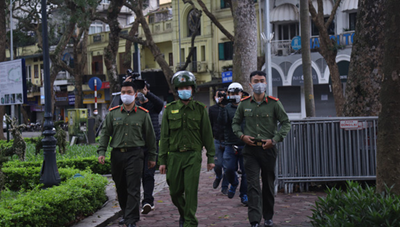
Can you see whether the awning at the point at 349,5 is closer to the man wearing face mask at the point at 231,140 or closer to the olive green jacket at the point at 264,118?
the man wearing face mask at the point at 231,140

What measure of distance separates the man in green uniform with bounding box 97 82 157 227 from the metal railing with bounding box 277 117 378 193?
323 centimetres

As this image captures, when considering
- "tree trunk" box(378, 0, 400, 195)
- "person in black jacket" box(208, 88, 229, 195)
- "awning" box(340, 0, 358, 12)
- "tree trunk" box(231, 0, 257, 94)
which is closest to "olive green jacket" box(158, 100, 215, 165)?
"tree trunk" box(378, 0, 400, 195)

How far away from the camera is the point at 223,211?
310 inches

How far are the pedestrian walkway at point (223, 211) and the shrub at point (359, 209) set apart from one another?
3.46 feet

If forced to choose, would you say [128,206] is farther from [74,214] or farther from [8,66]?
[8,66]

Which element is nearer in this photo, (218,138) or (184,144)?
(184,144)

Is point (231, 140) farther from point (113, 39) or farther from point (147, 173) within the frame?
point (113, 39)

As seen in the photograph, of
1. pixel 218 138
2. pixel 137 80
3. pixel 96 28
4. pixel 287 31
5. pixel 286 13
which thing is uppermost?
pixel 96 28

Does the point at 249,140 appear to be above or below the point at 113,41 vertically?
below

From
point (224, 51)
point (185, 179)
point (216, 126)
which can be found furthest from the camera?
point (224, 51)

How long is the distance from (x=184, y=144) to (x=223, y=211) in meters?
2.22

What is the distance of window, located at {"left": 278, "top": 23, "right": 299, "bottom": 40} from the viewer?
34156 millimetres

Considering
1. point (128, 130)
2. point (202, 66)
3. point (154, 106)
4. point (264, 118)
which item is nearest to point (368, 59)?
point (264, 118)

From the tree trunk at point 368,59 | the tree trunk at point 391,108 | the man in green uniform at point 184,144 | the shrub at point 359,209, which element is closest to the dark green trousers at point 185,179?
the man in green uniform at point 184,144
